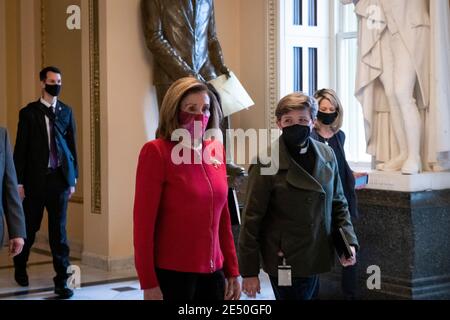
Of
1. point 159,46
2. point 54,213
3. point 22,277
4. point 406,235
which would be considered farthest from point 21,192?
point 406,235

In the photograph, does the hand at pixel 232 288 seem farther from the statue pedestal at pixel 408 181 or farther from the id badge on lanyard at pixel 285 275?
the statue pedestal at pixel 408 181

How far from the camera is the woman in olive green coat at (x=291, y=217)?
3.26 meters

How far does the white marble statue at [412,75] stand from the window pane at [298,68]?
149 centimetres

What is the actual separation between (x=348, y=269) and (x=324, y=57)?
108 inches

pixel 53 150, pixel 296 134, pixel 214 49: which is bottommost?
pixel 53 150

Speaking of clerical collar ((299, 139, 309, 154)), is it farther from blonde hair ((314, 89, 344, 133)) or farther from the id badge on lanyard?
blonde hair ((314, 89, 344, 133))

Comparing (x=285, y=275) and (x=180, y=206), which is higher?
(x=180, y=206)

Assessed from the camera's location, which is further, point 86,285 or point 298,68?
point 298,68

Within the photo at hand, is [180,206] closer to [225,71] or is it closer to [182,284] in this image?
[182,284]

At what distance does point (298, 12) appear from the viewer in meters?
7.21

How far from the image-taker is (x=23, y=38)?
27.2 feet

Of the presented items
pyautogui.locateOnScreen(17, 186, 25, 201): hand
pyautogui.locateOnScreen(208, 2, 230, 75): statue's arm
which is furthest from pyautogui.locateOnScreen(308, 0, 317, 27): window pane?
pyautogui.locateOnScreen(17, 186, 25, 201): hand

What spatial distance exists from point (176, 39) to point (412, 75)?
2.06 meters

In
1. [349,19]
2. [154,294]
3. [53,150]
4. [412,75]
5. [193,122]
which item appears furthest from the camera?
[349,19]
